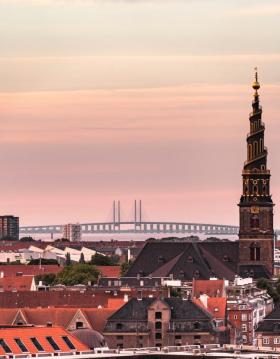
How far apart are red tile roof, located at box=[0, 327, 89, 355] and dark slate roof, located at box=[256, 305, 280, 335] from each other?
106ft

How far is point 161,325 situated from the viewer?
5925 inches

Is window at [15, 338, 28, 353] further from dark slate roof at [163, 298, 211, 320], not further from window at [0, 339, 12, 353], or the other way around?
dark slate roof at [163, 298, 211, 320]

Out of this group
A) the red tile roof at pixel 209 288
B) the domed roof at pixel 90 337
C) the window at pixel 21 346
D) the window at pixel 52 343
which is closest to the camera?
the window at pixel 21 346

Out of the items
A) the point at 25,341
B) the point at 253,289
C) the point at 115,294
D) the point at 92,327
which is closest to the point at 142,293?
the point at 115,294

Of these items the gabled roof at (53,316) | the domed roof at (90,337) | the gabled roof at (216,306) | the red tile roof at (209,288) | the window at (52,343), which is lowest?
the window at (52,343)

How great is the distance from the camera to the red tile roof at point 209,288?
590 ft

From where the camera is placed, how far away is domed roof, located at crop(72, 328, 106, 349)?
135000 millimetres

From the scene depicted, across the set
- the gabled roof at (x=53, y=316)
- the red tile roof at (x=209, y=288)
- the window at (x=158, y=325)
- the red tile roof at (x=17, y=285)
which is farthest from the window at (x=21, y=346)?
the red tile roof at (x=17, y=285)

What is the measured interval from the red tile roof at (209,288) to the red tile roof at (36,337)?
5116 centimetres

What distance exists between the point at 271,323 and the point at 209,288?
77.3ft

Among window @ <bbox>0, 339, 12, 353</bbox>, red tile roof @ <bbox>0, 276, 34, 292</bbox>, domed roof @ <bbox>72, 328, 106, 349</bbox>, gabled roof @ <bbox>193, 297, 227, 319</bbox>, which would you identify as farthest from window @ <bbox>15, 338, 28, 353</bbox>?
red tile roof @ <bbox>0, 276, 34, 292</bbox>

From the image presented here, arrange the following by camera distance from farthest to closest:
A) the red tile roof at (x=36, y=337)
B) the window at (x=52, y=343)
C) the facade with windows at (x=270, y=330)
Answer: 1. the facade with windows at (x=270, y=330)
2. the window at (x=52, y=343)
3. the red tile roof at (x=36, y=337)

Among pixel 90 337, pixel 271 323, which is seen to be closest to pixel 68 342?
pixel 90 337

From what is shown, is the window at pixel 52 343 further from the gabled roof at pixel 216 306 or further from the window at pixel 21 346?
the gabled roof at pixel 216 306
